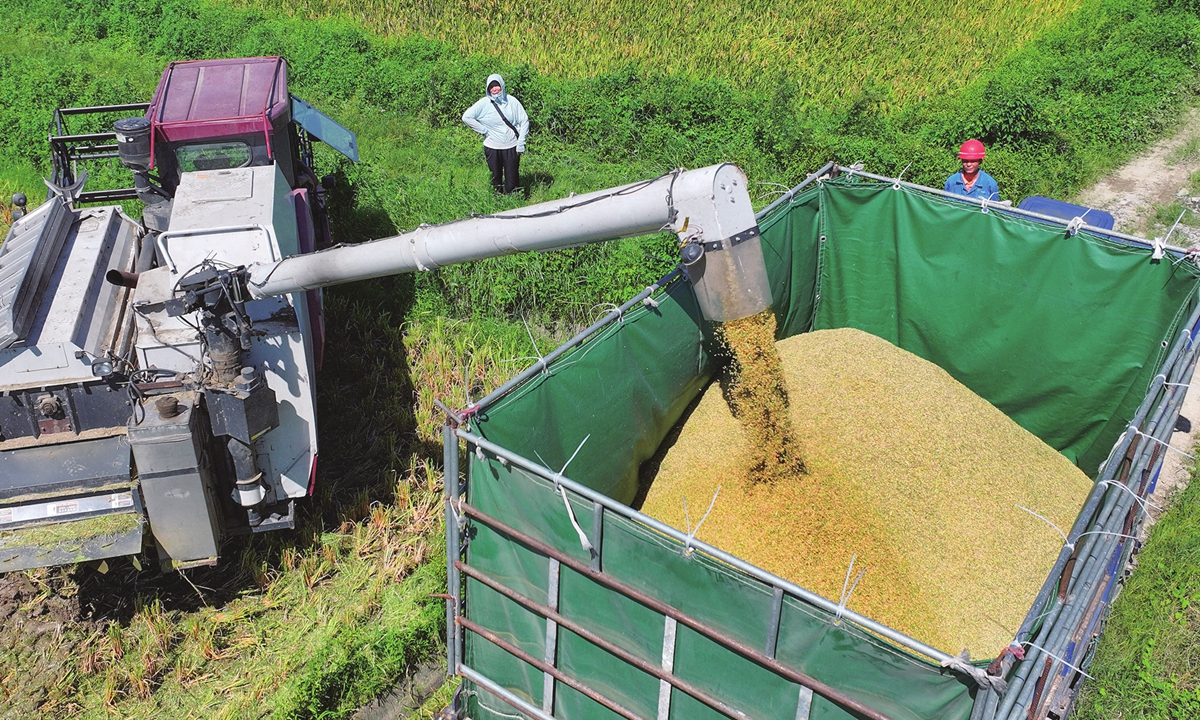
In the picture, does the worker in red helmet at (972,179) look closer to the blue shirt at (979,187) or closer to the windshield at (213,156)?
the blue shirt at (979,187)

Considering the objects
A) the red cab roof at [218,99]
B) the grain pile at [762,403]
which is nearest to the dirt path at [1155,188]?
the grain pile at [762,403]

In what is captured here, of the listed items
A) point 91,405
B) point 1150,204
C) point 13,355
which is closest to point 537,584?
point 91,405

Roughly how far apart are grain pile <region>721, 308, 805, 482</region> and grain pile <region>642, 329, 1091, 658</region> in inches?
3.6

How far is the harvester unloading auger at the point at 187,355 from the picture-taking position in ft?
14.2

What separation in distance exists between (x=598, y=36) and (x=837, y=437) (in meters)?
9.41

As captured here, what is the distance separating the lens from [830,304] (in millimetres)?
7406

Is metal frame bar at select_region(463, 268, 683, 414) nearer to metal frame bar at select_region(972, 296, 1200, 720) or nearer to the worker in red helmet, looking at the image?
metal frame bar at select_region(972, 296, 1200, 720)

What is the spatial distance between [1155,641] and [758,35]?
1018 centimetres

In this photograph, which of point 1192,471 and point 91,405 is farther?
point 1192,471

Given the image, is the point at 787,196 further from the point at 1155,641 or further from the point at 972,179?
the point at 1155,641

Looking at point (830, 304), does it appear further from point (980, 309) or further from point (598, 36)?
point (598, 36)

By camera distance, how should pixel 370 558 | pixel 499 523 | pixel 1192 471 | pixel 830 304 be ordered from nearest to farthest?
1. pixel 499 523
2. pixel 370 558
3. pixel 1192 471
4. pixel 830 304

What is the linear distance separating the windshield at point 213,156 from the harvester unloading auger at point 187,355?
25.6 inches

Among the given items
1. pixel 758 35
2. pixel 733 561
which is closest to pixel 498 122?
pixel 758 35
